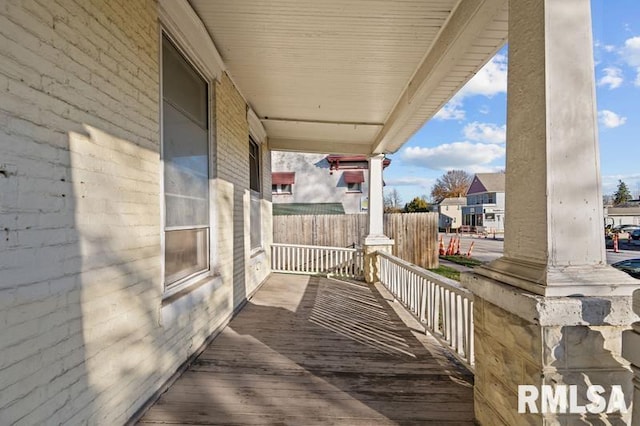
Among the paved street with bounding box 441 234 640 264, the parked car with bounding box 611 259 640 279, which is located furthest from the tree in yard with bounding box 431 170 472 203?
the parked car with bounding box 611 259 640 279

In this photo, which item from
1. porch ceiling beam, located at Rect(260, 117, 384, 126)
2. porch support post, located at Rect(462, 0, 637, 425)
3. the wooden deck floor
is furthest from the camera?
porch ceiling beam, located at Rect(260, 117, 384, 126)

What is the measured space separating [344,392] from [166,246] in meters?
1.86

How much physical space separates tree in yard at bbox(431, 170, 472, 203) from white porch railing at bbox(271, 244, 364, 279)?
48586 mm

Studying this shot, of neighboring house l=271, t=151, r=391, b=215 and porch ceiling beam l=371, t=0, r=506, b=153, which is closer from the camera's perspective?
porch ceiling beam l=371, t=0, r=506, b=153

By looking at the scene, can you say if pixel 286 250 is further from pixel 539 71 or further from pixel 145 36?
pixel 539 71

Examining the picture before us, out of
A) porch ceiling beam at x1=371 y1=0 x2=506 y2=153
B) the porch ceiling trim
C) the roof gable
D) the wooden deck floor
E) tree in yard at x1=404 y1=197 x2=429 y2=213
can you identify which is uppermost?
the roof gable

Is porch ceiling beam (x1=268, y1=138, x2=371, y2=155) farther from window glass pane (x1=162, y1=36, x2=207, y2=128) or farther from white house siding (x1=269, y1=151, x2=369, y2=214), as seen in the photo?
white house siding (x1=269, y1=151, x2=369, y2=214)

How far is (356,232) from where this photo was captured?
1073cm

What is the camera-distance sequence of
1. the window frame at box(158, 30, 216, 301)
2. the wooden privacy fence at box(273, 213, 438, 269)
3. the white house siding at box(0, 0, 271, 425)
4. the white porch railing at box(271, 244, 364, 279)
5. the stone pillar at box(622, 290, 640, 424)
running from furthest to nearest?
the wooden privacy fence at box(273, 213, 438, 269)
the white porch railing at box(271, 244, 364, 279)
the window frame at box(158, 30, 216, 301)
the white house siding at box(0, 0, 271, 425)
the stone pillar at box(622, 290, 640, 424)

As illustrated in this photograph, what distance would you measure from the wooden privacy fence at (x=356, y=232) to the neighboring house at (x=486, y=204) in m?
29.1

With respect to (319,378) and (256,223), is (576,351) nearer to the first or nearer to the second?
(319,378)

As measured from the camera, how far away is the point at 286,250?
27.3ft

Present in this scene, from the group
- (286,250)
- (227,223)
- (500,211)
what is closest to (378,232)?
(286,250)

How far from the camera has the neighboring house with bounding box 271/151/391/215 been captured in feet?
51.5
